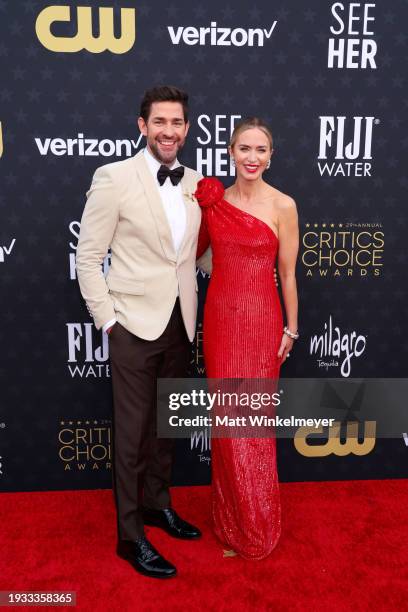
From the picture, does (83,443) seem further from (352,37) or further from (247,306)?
(352,37)

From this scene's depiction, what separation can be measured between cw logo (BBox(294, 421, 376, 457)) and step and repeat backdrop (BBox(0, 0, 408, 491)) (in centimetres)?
3

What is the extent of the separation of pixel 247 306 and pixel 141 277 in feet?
1.49

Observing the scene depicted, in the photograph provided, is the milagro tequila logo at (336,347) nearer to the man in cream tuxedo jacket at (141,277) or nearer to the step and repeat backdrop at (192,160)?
the step and repeat backdrop at (192,160)

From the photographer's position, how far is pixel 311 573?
2.46 meters

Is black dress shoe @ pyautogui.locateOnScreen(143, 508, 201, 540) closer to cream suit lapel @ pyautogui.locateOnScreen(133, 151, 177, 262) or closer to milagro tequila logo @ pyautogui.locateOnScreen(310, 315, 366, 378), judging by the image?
milagro tequila logo @ pyautogui.locateOnScreen(310, 315, 366, 378)

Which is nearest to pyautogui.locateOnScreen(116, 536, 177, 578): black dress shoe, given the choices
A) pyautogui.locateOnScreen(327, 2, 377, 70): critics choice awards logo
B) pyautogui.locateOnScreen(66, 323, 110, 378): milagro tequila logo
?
pyautogui.locateOnScreen(66, 323, 110, 378): milagro tequila logo

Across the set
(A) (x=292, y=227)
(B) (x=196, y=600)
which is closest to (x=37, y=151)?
(A) (x=292, y=227)

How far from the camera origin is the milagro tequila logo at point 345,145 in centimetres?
292

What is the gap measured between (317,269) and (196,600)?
165cm

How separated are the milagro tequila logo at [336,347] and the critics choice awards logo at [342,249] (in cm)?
27

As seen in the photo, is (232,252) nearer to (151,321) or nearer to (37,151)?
(151,321)

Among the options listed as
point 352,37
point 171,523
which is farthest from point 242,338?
point 352,37

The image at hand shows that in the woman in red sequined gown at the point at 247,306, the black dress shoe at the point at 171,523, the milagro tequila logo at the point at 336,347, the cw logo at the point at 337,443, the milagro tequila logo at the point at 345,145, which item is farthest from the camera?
the cw logo at the point at 337,443

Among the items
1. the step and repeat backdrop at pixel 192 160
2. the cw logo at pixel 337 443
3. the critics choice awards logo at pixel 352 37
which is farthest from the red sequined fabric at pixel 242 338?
the critics choice awards logo at pixel 352 37
